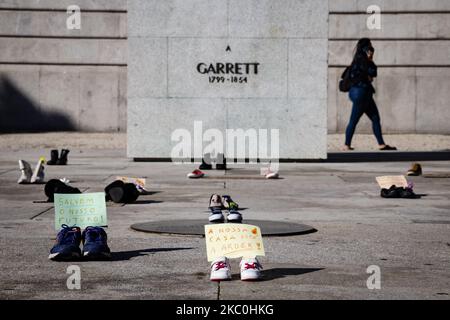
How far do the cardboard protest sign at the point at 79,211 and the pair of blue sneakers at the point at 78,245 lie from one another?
13cm

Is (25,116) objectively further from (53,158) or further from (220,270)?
(220,270)

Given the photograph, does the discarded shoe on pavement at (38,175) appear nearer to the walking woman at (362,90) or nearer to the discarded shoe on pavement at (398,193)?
the discarded shoe on pavement at (398,193)

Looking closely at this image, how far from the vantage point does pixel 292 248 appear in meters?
9.09

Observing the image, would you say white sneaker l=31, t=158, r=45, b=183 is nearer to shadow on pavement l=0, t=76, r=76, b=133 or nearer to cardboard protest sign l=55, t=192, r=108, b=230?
cardboard protest sign l=55, t=192, r=108, b=230

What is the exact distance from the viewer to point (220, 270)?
7.35m

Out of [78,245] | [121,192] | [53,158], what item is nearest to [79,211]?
[78,245]

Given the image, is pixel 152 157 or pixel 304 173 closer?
pixel 304 173

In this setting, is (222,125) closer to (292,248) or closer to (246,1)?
(246,1)

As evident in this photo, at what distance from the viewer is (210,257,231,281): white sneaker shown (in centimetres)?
732

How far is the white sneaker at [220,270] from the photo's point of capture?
24.0 ft

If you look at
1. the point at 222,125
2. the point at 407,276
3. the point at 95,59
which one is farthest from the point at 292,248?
the point at 95,59

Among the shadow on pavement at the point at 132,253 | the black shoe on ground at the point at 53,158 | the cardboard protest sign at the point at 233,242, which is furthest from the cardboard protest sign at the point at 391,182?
the black shoe on ground at the point at 53,158

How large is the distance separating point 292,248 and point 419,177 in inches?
323

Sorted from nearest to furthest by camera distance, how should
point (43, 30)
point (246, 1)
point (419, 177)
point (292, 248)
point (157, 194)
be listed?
1. point (292, 248)
2. point (157, 194)
3. point (419, 177)
4. point (246, 1)
5. point (43, 30)
